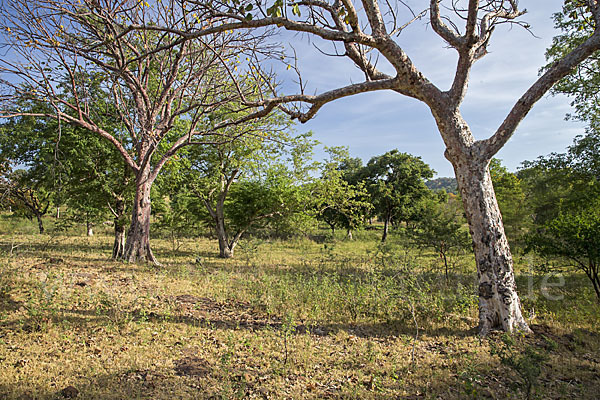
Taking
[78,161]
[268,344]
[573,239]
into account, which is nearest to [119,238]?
[78,161]

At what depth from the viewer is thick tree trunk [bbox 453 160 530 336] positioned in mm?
4980

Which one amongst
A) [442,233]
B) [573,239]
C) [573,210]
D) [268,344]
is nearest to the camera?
[268,344]

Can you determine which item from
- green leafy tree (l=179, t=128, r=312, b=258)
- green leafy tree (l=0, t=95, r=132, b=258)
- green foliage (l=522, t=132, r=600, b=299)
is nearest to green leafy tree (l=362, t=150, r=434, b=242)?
green foliage (l=522, t=132, r=600, b=299)

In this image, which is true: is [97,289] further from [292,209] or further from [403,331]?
[292,209]

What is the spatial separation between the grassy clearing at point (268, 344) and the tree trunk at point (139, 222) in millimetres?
2604

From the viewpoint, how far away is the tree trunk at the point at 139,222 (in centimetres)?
1035

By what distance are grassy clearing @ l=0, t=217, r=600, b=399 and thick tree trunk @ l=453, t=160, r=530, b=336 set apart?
13.7 inches

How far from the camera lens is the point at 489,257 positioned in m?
5.01

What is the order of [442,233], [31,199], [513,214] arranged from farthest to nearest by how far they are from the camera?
[31,199] → [513,214] → [442,233]

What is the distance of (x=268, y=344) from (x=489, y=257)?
3751mm

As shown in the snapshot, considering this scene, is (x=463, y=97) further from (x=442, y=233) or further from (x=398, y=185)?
(x=398, y=185)

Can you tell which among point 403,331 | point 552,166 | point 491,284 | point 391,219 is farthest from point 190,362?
point 391,219

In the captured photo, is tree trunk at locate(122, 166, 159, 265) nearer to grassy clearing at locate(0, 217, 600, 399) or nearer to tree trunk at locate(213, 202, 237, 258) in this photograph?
grassy clearing at locate(0, 217, 600, 399)

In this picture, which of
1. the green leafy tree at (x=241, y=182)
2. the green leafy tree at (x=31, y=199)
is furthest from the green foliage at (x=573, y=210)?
the green leafy tree at (x=31, y=199)
